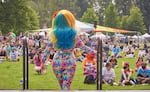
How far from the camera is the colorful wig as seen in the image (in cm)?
867

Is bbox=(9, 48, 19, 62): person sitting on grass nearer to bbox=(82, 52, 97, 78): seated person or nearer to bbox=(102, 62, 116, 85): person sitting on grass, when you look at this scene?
bbox=(82, 52, 97, 78): seated person

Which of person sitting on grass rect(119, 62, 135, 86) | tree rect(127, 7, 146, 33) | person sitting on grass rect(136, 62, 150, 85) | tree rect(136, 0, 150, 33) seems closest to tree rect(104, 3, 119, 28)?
tree rect(127, 7, 146, 33)

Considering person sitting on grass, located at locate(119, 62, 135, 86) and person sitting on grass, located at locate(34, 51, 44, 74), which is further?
person sitting on grass, located at locate(34, 51, 44, 74)

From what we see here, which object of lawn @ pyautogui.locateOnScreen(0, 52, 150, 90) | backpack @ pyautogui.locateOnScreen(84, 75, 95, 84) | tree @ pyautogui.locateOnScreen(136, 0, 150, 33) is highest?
tree @ pyautogui.locateOnScreen(136, 0, 150, 33)

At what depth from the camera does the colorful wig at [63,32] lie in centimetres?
867

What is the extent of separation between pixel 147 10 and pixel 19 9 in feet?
128

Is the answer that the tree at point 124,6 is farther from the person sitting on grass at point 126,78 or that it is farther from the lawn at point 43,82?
the person sitting on grass at point 126,78

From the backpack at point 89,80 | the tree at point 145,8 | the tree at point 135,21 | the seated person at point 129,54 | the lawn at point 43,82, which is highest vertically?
the tree at point 145,8

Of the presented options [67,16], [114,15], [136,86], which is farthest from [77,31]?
[114,15]

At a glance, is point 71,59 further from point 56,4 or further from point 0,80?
point 56,4

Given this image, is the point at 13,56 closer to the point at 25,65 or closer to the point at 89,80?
the point at 89,80

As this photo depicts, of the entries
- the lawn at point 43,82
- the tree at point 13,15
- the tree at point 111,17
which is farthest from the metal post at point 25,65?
the tree at point 111,17

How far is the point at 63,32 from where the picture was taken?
342 inches

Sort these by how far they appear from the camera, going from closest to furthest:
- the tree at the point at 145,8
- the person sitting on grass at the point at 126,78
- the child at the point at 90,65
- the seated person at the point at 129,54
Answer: the person sitting on grass at the point at 126,78
the child at the point at 90,65
the seated person at the point at 129,54
the tree at the point at 145,8
